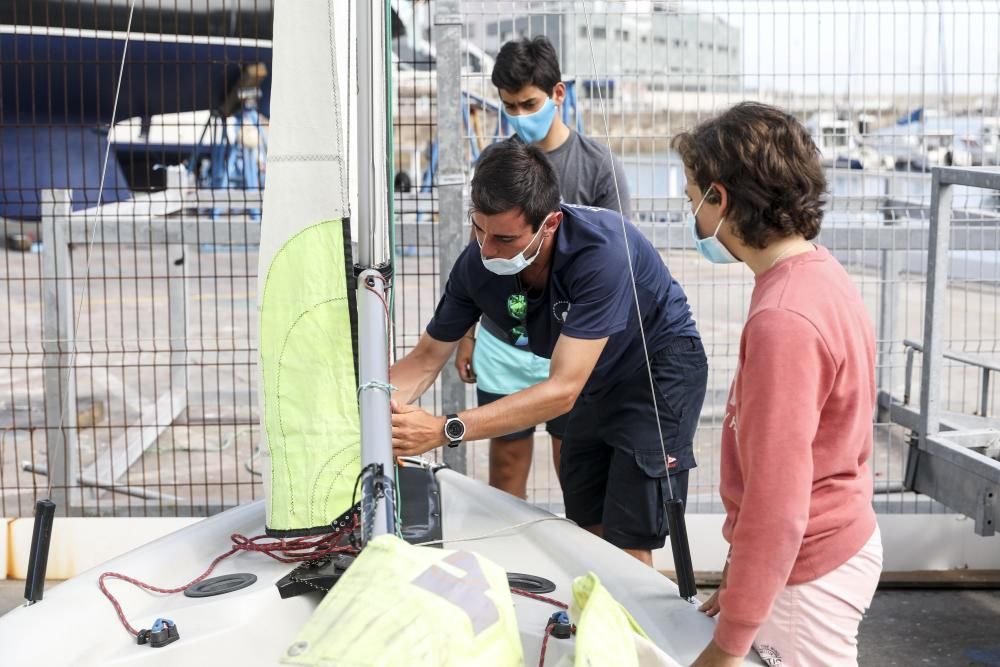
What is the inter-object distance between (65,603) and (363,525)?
0.67m

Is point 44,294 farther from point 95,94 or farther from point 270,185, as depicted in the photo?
point 270,185

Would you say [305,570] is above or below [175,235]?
below

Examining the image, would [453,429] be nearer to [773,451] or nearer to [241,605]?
[241,605]

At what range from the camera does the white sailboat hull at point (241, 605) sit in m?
2.14

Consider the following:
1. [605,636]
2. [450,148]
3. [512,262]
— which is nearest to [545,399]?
→ [512,262]

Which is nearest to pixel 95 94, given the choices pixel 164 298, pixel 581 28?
→ pixel 581 28

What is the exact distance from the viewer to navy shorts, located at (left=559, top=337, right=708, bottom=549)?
10.0 feet

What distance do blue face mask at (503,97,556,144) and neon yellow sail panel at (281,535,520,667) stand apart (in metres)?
2.44

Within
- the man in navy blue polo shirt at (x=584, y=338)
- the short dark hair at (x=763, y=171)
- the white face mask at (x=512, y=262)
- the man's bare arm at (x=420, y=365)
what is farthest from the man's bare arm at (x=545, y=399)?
the short dark hair at (x=763, y=171)

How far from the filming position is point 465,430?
2.54 m

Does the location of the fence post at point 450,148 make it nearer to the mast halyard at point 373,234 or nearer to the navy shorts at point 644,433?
the navy shorts at point 644,433

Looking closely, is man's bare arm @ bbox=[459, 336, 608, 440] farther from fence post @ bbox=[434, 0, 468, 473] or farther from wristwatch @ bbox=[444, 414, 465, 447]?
fence post @ bbox=[434, 0, 468, 473]

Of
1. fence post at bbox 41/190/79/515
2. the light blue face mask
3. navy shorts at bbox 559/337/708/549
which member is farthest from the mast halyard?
fence post at bbox 41/190/79/515

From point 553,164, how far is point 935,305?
51.7 inches
